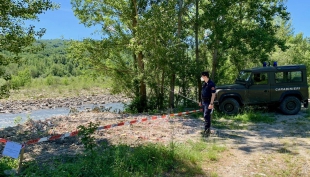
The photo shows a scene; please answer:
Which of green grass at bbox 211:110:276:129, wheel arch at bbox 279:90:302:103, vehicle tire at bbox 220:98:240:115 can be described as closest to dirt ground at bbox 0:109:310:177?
green grass at bbox 211:110:276:129

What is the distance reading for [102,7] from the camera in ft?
46.6

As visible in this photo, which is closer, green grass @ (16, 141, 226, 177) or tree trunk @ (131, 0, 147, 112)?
green grass @ (16, 141, 226, 177)

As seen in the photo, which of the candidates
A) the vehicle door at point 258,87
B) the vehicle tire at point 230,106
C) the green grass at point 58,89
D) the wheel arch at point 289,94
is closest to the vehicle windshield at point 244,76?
the vehicle door at point 258,87

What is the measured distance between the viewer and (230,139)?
7.67 metres

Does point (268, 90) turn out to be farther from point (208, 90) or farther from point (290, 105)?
point (208, 90)

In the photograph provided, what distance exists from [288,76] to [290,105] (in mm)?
1217

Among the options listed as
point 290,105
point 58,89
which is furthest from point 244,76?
point 58,89

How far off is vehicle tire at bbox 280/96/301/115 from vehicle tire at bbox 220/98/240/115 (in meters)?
1.94

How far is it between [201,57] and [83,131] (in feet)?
35.7

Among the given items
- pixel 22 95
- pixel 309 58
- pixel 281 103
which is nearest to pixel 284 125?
pixel 281 103

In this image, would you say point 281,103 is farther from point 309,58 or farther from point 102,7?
point 309,58

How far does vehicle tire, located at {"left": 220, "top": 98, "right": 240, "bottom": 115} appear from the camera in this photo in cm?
1102

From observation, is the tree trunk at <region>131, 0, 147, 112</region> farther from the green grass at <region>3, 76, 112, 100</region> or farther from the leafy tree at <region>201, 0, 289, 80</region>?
the green grass at <region>3, 76, 112, 100</region>

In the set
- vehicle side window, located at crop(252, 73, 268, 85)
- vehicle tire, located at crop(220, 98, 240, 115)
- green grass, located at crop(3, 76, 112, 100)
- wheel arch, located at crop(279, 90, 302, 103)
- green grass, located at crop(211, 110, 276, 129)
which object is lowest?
green grass, located at crop(211, 110, 276, 129)
